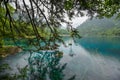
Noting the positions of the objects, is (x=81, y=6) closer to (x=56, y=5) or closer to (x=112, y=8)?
(x=56, y=5)

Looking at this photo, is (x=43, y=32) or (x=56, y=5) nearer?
(x=56, y=5)

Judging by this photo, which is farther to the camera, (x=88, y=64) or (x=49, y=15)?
(x=88, y=64)

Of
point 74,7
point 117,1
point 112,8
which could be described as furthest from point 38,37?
point 112,8

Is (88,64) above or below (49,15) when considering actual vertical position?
below

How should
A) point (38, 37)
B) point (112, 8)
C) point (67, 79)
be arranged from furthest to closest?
point (67, 79) < point (112, 8) < point (38, 37)

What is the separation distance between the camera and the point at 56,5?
3.42 m

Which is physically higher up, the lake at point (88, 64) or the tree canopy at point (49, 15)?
the tree canopy at point (49, 15)

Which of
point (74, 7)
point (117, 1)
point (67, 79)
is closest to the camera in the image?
point (74, 7)

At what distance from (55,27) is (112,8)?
5.41 m

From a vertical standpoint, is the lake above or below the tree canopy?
below

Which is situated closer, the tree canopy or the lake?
the tree canopy

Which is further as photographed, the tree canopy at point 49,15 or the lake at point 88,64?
the lake at point 88,64

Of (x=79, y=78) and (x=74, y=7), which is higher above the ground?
(x=74, y=7)

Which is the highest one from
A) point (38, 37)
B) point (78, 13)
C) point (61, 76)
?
point (78, 13)
